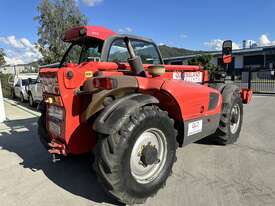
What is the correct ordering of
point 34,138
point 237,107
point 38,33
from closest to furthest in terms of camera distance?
point 237,107 → point 34,138 → point 38,33

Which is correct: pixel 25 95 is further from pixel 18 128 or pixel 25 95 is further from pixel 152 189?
pixel 152 189

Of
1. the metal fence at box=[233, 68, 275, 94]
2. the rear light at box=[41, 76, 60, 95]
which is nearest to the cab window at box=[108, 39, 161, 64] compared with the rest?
the rear light at box=[41, 76, 60, 95]

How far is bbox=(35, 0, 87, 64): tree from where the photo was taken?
77.6 ft

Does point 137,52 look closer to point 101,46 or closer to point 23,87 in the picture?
point 101,46

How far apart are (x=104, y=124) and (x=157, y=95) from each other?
1.04 metres

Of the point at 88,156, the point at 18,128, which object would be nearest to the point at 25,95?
the point at 18,128

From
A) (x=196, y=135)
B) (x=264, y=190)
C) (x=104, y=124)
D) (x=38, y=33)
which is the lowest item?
(x=264, y=190)

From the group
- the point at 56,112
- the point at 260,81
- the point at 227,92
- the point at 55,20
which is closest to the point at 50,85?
the point at 56,112

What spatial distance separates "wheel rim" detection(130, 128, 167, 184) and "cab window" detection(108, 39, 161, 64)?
1.31m

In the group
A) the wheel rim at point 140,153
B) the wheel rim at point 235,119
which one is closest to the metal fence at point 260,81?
the wheel rim at point 235,119

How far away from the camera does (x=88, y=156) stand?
460 centimetres

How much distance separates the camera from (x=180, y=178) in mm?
3623

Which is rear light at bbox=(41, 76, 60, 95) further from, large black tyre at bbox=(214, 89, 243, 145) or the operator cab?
large black tyre at bbox=(214, 89, 243, 145)

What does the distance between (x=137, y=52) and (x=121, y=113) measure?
73.4 inches
